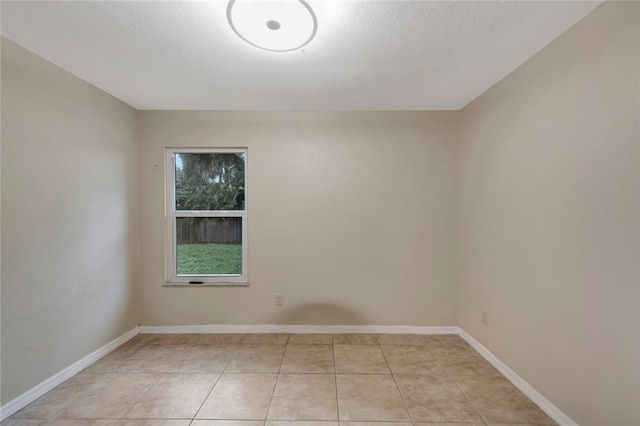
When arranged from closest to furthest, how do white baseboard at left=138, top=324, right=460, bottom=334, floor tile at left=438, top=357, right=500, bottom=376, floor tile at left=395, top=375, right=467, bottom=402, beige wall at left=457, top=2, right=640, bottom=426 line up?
1. beige wall at left=457, top=2, right=640, bottom=426
2. floor tile at left=395, top=375, right=467, bottom=402
3. floor tile at left=438, top=357, right=500, bottom=376
4. white baseboard at left=138, top=324, right=460, bottom=334

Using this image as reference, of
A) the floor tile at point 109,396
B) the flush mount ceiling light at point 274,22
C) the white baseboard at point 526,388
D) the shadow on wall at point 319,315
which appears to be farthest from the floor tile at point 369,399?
the flush mount ceiling light at point 274,22

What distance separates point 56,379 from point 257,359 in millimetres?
1439

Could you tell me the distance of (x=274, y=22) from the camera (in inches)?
54.7

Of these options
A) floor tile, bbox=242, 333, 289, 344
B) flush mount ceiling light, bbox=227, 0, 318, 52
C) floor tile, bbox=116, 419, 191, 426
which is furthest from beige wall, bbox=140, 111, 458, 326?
flush mount ceiling light, bbox=227, 0, 318, 52

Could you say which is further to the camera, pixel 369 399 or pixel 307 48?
pixel 369 399

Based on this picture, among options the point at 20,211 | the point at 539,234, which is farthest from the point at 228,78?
the point at 539,234

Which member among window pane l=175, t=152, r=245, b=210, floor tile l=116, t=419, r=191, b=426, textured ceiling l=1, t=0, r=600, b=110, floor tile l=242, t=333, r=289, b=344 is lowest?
floor tile l=116, t=419, r=191, b=426

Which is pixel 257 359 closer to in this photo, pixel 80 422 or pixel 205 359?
pixel 205 359

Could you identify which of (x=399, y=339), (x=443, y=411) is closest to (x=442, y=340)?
(x=399, y=339)

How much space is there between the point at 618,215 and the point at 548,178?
47 centimetres

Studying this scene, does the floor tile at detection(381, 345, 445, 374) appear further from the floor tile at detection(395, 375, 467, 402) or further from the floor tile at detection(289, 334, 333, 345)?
the floor tile at detection(289, 334, 333, 345)

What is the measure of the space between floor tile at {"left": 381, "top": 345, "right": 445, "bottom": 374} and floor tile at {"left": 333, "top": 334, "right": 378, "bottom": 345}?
155mm

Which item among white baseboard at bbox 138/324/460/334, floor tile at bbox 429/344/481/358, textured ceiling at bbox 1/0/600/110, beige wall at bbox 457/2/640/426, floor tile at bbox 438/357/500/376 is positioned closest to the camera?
beige wall at bbox 457/2/640/426

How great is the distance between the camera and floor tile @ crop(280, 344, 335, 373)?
217cm
